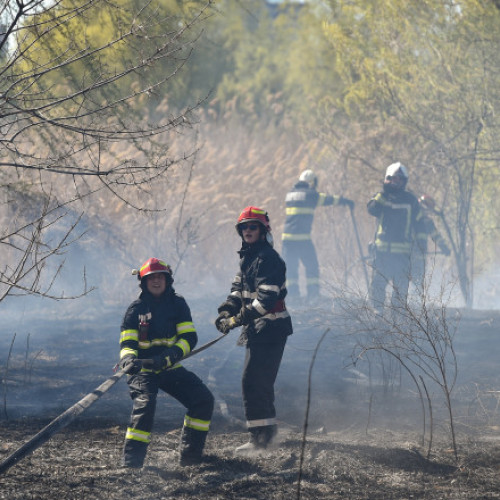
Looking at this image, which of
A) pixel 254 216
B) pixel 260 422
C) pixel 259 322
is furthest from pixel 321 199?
pixel 260 422

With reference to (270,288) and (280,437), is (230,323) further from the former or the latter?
(280,437)

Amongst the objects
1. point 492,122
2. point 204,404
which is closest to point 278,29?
point 492,122

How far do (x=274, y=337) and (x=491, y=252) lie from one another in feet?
43.1

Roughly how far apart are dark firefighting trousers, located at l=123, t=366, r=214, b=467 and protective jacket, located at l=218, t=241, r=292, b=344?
26.3 inches

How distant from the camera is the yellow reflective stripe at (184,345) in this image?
15.3 feet

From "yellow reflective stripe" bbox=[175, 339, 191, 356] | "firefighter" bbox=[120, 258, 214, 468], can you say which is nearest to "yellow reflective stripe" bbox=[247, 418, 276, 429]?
"firefighter" bbox=[120, 258, 214, 468]

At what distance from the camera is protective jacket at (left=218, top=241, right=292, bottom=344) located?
5066mm

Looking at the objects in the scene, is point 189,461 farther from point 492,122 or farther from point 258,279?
point 492,122

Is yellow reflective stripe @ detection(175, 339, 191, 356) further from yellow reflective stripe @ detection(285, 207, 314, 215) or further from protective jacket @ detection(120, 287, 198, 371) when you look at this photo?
yellow reflective stripe @ detection(285, 207, 314, 215)

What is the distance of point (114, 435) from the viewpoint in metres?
5.33

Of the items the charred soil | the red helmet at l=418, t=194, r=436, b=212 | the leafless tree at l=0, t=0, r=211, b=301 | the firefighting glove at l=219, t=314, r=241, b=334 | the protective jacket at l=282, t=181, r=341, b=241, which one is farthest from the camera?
the protective jacket at l=282, t=181, r=341, b=241

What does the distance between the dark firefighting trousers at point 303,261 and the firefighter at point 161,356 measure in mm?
7346

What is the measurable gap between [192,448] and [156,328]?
849mm

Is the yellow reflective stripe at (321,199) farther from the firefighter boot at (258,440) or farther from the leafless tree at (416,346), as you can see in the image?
the firefighter boot at (258,440)
